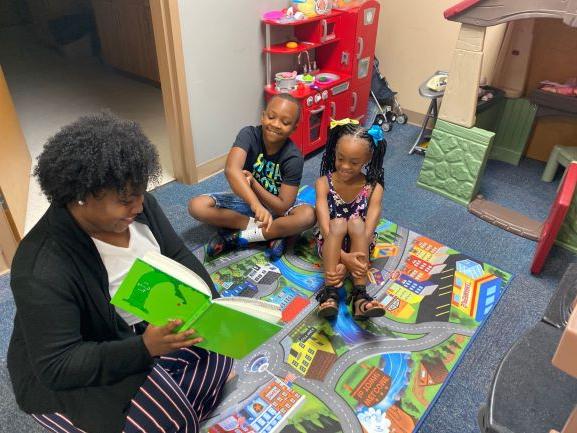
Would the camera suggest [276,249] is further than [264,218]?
Yes

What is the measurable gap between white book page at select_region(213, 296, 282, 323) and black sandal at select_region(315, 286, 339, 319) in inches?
24.4

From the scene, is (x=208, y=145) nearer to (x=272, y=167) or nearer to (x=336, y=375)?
(x=272, y=167)

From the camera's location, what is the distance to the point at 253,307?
0.89m

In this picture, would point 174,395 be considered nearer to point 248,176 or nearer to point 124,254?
point 124,254

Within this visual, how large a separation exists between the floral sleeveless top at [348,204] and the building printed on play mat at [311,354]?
1.58 ft

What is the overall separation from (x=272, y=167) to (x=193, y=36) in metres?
0.80

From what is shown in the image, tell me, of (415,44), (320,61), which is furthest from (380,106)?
(320,61)

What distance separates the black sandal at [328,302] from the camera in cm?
153

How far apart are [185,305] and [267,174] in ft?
3.69

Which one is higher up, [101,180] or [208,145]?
[101,180]

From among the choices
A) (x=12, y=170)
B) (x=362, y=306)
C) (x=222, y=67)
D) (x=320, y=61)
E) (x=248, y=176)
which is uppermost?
(x=222, y=67)

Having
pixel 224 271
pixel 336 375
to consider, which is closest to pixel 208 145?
pixel 224 271

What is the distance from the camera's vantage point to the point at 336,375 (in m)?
1.40

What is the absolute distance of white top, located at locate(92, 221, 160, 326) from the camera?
0.95 m
